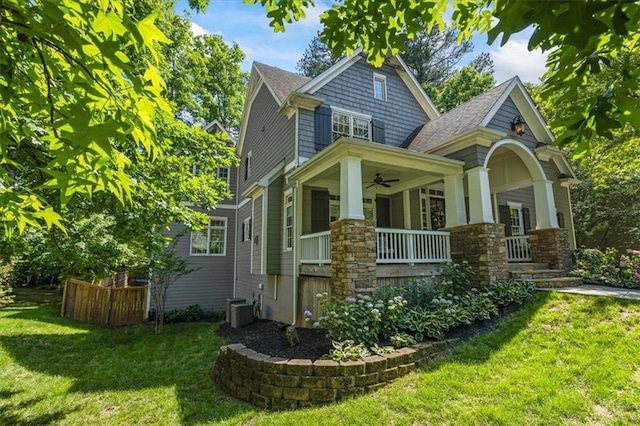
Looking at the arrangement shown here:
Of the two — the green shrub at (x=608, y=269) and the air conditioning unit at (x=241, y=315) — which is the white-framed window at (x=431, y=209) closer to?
the green shrub at (x=608, y=269)

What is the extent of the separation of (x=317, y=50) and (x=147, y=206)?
27.5 meters

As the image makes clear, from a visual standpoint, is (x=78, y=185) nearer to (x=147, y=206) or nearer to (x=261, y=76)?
(x=147, y=206)

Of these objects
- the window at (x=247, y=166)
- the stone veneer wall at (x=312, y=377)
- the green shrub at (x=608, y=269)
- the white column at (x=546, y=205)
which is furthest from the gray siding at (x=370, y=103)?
the green shrub at (x=608, y=269)

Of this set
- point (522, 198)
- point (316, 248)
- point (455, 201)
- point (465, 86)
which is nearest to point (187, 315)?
point (316, 248)

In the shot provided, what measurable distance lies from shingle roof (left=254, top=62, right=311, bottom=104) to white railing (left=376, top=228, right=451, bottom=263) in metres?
6.28

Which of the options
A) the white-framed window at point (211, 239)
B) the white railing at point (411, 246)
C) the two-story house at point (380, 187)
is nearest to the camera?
the two-story house at point (380, 187)

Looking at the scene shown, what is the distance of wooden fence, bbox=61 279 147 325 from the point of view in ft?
39.5

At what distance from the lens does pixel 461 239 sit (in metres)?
8.40

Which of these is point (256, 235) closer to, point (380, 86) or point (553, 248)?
point (380, 86)

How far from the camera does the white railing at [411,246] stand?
25.6 ft

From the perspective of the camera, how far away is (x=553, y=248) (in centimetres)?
934

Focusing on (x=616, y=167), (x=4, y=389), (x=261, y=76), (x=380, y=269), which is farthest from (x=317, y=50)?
(x=4, y=389)

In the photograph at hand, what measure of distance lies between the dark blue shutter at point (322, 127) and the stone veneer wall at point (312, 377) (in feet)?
21.8

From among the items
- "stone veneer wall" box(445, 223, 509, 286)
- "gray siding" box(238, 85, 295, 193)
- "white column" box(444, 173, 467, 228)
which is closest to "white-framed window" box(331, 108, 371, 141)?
"gray siding" box(238, 85, 295, 193)
